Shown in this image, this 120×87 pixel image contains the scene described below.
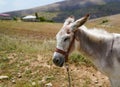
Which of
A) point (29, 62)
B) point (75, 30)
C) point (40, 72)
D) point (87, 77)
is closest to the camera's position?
Result: point (75, 30)

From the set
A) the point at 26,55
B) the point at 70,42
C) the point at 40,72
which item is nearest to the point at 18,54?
the point at 26,55

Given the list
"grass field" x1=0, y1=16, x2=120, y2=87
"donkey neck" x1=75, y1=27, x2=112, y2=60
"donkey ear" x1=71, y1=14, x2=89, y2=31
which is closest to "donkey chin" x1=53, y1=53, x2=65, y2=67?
"donkey neck" x1=75, y1=27, x2=112, y2=60

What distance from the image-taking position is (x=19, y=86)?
442 inches

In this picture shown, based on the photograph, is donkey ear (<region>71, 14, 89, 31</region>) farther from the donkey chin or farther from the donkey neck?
the donkey chin

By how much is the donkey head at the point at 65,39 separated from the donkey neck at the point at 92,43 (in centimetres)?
19

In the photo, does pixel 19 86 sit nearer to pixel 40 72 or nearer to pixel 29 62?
pixel 40 72

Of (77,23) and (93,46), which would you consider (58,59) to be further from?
(77,23)

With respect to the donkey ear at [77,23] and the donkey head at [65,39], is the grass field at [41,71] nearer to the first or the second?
→ the donkey head at [65,39]

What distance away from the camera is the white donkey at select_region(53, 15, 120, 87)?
7688mm

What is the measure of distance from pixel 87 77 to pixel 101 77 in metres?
0.46

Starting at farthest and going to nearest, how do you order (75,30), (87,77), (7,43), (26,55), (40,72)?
(7,43) → (26,55) → (40,72) → (87,77) → (75,30)

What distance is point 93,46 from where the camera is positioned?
8.01m

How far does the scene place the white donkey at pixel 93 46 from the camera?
7.69 meters

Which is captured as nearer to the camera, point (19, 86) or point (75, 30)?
point (75, 30)
